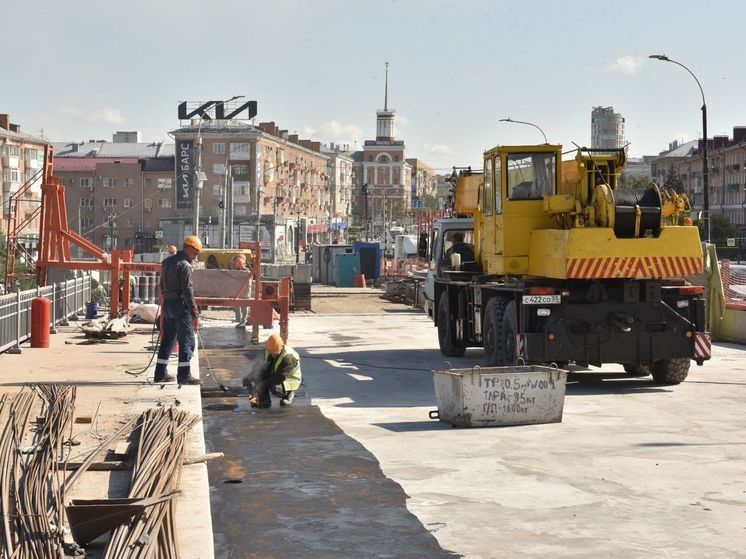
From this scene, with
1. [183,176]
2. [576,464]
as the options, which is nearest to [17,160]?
[183,176]

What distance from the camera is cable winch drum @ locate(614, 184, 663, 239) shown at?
17000mm

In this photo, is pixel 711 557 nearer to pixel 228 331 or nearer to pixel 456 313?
pixel 456 313

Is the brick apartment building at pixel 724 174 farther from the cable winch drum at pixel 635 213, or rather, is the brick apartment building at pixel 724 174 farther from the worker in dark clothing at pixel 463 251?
the cable winch drum at pixel 635 213

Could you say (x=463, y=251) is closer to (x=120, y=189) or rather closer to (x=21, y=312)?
(x=21, y=312)

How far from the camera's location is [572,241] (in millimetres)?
16719

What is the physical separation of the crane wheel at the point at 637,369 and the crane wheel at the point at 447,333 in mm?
3667

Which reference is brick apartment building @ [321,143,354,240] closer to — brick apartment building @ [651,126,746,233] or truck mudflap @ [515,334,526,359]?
brick apartment building @ [651,126,746,233]

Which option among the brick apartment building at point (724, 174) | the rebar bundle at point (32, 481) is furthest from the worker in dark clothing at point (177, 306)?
the brick apartment building at point (724, 174)

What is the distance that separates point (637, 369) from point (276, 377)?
668 centimetres

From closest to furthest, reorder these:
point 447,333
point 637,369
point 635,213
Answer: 1. point 635,213
2. point 637,369
3. point 447,333

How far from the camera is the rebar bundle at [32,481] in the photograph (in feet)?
22.6

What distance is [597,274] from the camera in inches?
663

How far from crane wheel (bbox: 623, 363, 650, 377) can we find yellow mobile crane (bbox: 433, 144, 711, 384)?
1.02m

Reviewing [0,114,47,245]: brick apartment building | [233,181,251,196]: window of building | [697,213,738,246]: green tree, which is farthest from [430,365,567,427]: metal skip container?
[233,181,251,196]: window of building
